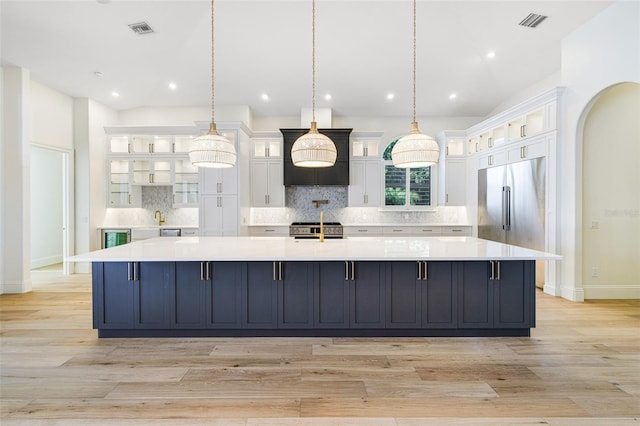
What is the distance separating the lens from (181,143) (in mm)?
6719

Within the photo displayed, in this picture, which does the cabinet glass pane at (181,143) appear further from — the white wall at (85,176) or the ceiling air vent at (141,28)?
the ceiling air vent at (141,28)

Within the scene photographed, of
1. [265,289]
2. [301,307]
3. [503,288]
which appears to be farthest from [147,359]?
[503,288]

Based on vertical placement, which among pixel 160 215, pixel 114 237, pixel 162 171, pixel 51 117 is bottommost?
pixel 114 237

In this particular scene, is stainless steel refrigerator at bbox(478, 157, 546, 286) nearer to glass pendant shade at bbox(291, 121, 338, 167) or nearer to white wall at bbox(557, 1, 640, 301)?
white wall at bbox(557, 1, 640, 301)

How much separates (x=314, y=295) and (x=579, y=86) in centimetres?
438

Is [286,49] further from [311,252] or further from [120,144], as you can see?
[120,144]

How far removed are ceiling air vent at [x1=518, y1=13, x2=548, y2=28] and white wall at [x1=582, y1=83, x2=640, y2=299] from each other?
1.39 metres

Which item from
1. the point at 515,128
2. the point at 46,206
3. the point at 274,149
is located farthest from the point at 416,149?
the point at 46,206

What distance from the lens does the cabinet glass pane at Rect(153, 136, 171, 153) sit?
673 centimetres

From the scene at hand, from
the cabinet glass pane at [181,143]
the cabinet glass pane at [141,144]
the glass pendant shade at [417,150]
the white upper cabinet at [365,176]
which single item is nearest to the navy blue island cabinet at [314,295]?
the glass pendant shade at [417,150]

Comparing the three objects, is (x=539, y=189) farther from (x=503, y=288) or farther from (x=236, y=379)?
(x=236, y=379)

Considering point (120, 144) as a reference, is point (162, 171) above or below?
below

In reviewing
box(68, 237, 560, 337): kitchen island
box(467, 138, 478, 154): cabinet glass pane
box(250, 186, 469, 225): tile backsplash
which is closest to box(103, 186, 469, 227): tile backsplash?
box(250, 186, 469, 225): tile backsplash

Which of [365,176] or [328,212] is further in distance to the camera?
[328,212]
